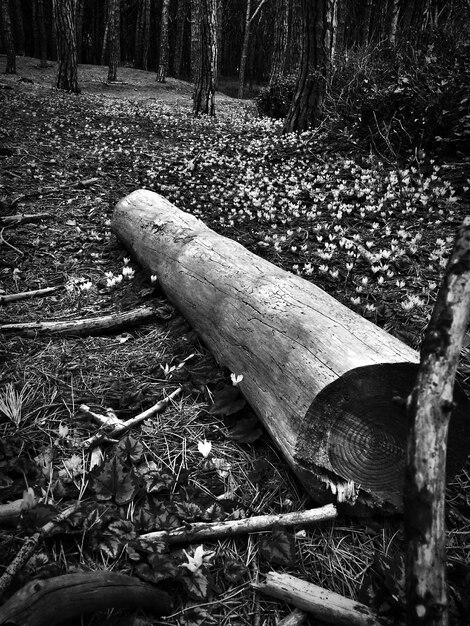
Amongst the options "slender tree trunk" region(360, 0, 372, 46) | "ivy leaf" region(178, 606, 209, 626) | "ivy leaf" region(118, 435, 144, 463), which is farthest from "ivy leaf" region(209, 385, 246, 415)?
"slender tree trunk" region(360, 0, 372, 46)

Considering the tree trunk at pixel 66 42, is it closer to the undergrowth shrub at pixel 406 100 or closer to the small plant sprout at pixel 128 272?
the undergrowth shrub at pixel 406 100

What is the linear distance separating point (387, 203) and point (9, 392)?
16.6 ft

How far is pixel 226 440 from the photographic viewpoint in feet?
8.07

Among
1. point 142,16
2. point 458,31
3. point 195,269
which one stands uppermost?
point 142,16

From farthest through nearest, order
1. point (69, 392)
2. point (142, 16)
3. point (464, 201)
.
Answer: point (142, 16) → point (464, 201) → point (69, 392)

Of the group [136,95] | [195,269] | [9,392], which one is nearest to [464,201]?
[195,269]

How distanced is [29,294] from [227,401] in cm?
251

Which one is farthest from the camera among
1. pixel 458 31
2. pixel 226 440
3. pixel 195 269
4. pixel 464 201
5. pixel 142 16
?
pixel 142 16

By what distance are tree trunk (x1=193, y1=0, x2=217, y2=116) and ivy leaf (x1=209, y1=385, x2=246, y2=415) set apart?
1341cm

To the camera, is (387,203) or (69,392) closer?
(69,392)

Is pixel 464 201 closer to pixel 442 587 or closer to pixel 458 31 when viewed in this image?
pixel 442 587

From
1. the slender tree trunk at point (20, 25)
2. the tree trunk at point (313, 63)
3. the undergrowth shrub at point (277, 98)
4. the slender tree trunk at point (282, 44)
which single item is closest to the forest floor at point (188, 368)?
the tree trunk at point (313, 63)

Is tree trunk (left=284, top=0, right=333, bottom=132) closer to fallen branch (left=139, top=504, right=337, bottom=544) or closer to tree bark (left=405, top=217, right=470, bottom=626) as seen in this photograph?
tree bark (left=405, top=217, right=470, bottom=626)

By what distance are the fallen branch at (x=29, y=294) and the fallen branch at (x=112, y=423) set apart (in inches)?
75.2
